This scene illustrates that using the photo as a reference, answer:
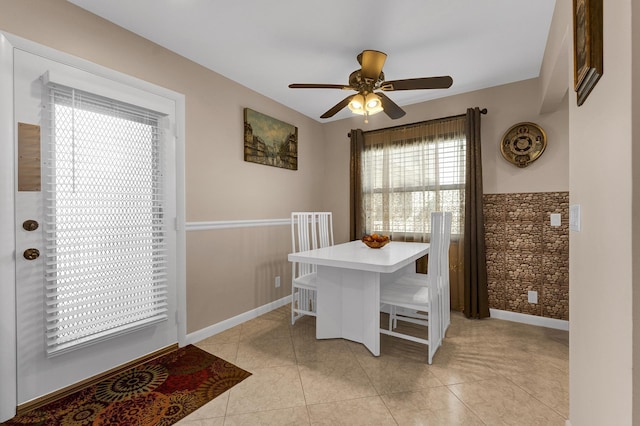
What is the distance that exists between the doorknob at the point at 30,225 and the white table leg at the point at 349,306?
1.89 meters

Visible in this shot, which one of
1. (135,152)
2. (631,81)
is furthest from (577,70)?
(135,152)

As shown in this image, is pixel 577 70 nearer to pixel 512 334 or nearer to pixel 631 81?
pixel 631 81

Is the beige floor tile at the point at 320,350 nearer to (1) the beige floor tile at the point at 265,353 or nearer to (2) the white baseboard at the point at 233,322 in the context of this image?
(1) the beige floor tile at the point at 265,353

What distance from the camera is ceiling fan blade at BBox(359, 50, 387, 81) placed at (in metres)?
2.18

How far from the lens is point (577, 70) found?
114 centimetres

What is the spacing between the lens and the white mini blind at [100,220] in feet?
5.80

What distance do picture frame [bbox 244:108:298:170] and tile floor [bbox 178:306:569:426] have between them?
1796 mm

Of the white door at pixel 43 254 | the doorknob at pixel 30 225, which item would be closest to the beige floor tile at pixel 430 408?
the white door at pixel 43 254

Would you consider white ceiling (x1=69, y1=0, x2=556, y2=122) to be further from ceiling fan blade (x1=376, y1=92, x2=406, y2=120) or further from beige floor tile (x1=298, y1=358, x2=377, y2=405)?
beige floor tile (x1=298, y1=358, x2=377, y2=405)

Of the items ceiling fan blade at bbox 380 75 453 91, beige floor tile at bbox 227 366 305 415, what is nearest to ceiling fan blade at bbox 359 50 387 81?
ceiling fan blade at bbox 380 75 453 91

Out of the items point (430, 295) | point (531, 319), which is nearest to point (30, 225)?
point (430, 295)

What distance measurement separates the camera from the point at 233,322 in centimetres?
289

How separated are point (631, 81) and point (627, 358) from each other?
2.29 feet

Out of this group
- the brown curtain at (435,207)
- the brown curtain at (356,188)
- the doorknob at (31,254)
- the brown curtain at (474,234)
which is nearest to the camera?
the doorknob at (31,254)
